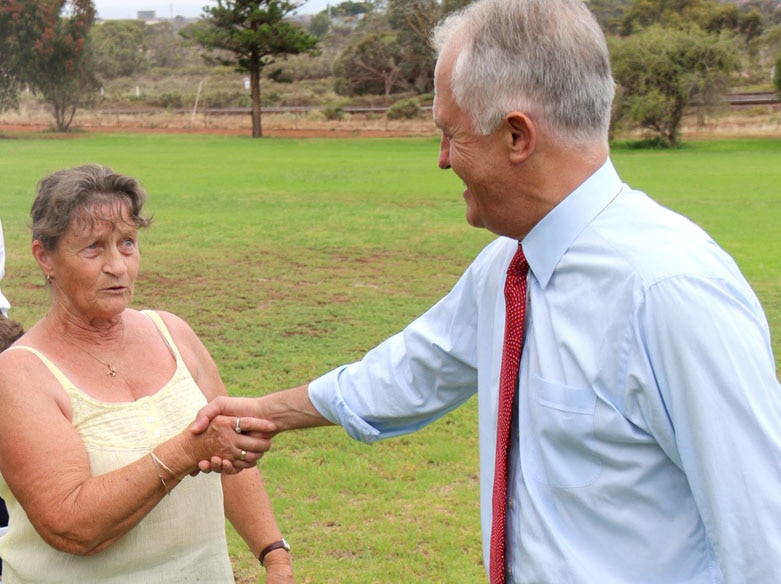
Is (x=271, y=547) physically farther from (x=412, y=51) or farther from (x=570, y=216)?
(x=412, y=51)

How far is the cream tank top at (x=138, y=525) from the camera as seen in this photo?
9.55 ft

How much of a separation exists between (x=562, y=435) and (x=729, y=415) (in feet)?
1.26

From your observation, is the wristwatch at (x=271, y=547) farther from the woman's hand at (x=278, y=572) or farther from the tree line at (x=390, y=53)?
the tree line at (x=390, y=53)

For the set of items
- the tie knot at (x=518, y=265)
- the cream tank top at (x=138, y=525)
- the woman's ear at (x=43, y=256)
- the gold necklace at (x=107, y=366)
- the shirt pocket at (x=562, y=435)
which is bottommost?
the cream tank top at (x=138, y=525)

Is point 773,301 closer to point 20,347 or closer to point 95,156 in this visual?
point 20,347

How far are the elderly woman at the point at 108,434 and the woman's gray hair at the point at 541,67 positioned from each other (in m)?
1.40

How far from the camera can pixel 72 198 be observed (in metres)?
3.05

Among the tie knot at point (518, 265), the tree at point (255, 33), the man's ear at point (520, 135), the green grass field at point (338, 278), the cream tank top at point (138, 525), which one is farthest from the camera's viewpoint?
the tree at point (255, 33)

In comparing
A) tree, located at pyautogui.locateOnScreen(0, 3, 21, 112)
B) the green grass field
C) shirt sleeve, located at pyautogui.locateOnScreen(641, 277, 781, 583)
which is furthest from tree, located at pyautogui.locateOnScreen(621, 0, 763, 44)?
shirt sleeve, located at pyautogui.locateOnScreen(641, 277, 781, 583)

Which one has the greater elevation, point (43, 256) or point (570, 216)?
point (570, 216)

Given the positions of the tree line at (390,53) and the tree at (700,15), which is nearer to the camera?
the tree line at (390,53)

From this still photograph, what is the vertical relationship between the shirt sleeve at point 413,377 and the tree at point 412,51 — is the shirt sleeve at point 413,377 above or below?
below

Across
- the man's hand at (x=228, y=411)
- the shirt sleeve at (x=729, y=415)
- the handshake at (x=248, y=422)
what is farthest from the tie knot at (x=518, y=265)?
the man's hand at (x=228, y=411)

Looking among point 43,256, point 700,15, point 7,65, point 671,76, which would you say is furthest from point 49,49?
point 43,256
